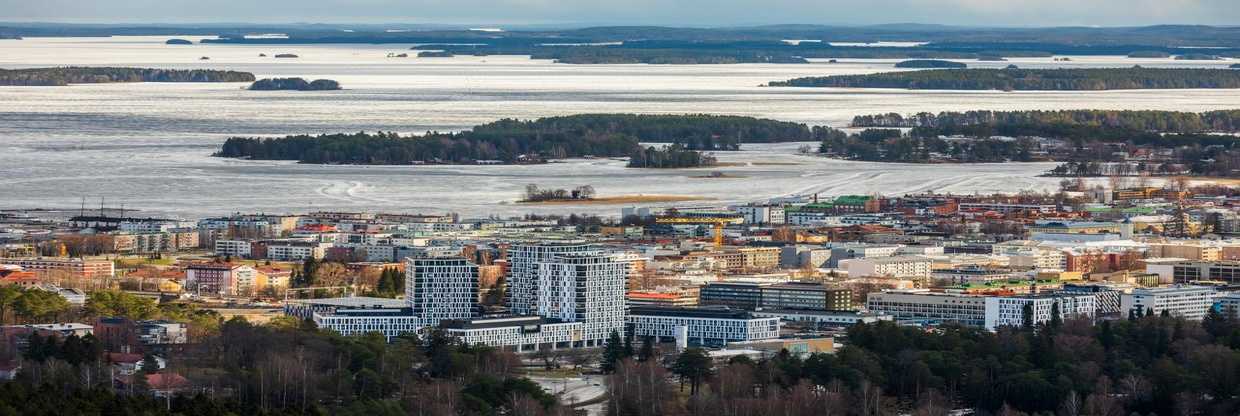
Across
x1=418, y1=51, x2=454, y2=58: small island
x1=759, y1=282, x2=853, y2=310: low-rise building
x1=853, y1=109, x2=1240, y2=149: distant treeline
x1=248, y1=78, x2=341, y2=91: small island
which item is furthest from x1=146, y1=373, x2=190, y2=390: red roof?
x1=418, y1=51, x2=454, y2=58: small island

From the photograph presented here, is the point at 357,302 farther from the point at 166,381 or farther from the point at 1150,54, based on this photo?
the point at 1150,54

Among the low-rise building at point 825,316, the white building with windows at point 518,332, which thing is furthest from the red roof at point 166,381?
the low-rise building at point 825,316

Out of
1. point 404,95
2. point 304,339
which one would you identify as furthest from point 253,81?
point 304,339

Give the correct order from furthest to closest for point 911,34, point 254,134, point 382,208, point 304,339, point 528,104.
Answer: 1. point 911,34
2. point 528,104
3. point 254,134
4. point 382,208
5. point 304,339

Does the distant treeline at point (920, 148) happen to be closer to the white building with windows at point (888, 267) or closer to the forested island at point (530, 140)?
the forested island at point (530, 140)

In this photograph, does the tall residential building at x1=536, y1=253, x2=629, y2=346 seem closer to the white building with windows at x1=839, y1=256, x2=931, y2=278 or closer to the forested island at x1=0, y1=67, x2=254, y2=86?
the white building with windows at x1=839, y1=256, x2=931, y2=278

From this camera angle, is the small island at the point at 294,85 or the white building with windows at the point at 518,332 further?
the small island at the point at 294,85

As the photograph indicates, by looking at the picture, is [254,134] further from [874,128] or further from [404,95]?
[404,95]
